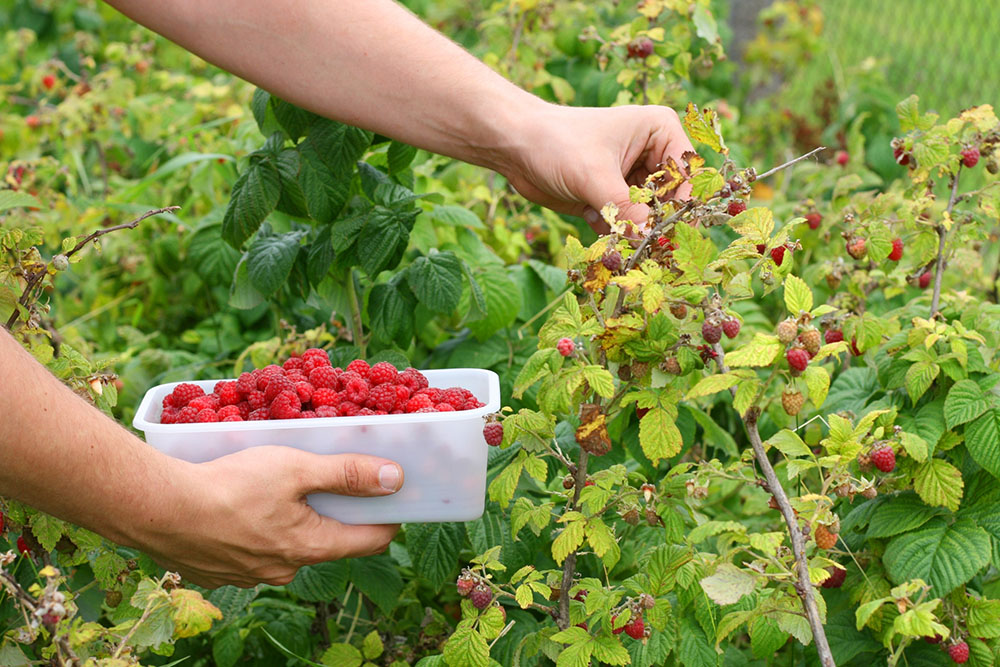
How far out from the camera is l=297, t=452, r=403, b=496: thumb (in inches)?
47.2

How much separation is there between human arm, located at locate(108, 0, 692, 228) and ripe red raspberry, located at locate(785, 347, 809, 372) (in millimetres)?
510

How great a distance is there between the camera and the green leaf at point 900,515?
1.33 metres

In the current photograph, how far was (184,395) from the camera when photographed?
1330mm

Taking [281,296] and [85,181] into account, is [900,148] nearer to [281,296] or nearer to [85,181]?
[281,296]

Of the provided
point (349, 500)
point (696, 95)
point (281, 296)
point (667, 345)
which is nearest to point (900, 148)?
point (667, 345)

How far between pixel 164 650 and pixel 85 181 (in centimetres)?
Result: 213

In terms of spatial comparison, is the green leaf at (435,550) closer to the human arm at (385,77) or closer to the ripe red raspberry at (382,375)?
the ripe red raspberry at (382,375)

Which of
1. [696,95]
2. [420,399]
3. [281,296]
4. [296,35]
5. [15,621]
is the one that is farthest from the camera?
[696,95]

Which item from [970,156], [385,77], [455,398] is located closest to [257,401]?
[455,398]

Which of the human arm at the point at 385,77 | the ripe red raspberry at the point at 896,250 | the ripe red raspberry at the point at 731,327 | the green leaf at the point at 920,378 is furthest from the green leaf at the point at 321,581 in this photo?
the ripe red raspberry at the point at 896,250

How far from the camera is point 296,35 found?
1.54m

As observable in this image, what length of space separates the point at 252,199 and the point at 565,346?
76cm

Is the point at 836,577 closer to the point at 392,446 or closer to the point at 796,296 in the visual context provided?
the point at 796,296

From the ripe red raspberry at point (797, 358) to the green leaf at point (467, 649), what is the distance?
484mm
